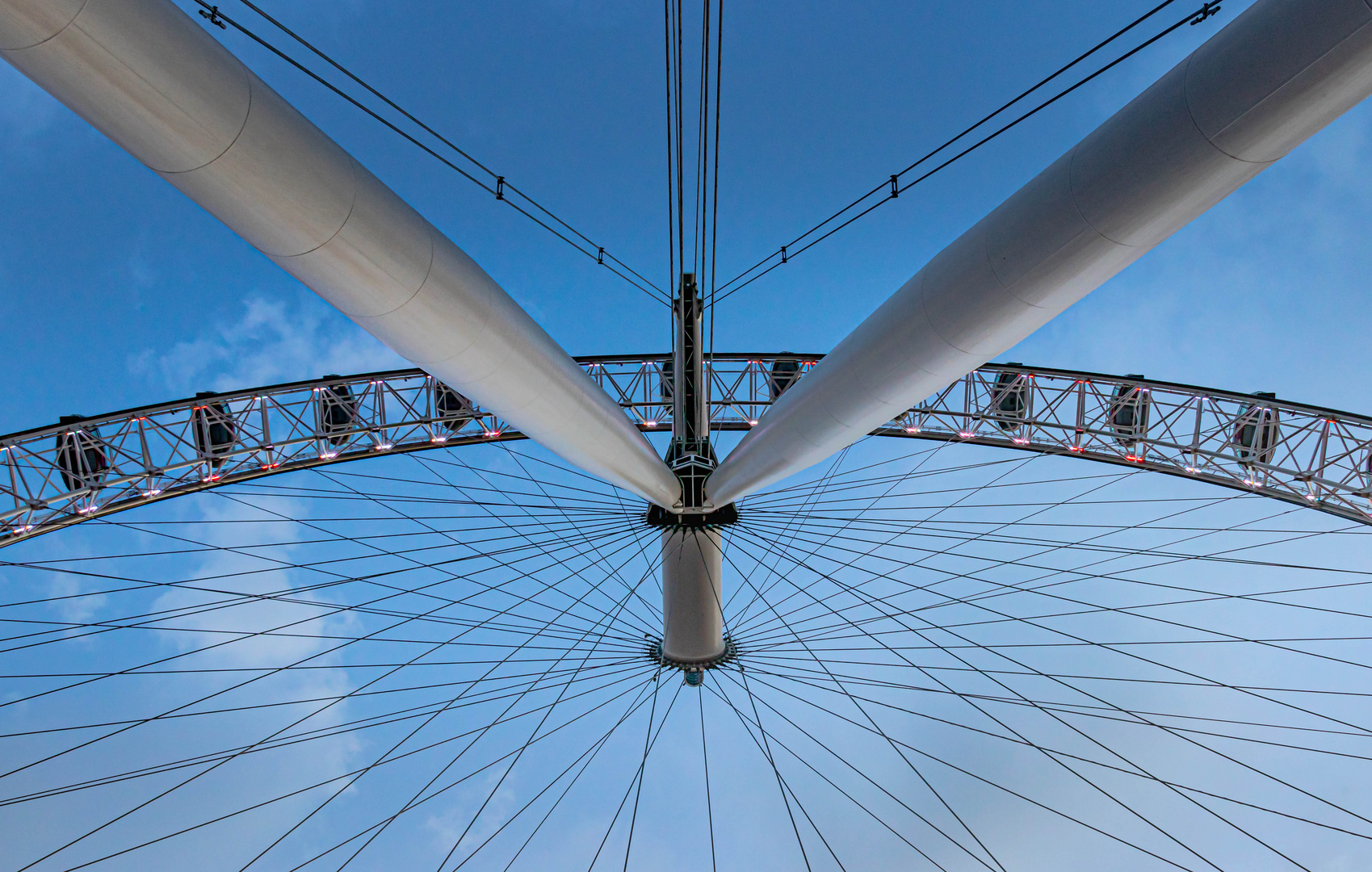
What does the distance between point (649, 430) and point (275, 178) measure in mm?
14754

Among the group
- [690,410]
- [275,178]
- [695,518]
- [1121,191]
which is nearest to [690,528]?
[695,518]

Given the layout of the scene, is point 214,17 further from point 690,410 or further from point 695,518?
point 695,518

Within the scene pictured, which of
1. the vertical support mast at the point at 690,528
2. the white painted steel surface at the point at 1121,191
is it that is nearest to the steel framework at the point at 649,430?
the vertical support mast at the point at 690,528

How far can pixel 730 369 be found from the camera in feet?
63.9

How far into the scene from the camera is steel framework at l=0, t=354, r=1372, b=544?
52.1ft

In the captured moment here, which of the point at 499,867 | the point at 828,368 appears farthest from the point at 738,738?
the point at 828,368

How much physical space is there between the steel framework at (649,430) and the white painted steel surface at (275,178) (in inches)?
455

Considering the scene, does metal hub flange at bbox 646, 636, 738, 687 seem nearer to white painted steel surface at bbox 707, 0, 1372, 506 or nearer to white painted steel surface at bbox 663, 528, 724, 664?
white painted steel surface at bbox 663, 528, 724, 664

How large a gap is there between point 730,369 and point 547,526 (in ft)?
22.3

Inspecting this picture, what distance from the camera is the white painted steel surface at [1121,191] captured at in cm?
438

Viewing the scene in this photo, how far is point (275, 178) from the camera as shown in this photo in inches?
189

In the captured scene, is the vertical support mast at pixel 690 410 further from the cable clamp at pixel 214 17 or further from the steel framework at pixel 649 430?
the cable clamp at pixel 214 17

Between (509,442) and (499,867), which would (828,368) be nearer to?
(509,442)

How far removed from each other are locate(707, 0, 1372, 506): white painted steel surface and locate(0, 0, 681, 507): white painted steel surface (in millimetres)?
3679
